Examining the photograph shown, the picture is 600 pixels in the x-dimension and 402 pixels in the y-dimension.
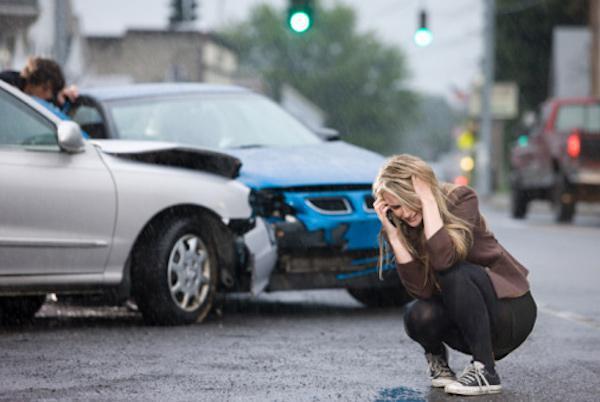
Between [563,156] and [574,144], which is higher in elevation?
[574,144]

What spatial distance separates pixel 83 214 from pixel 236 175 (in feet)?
3.69

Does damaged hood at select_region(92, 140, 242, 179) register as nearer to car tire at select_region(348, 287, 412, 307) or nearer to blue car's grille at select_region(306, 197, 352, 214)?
blue car's grille at select_region(306, 197, 352, 214)

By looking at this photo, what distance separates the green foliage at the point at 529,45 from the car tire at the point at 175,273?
153ft

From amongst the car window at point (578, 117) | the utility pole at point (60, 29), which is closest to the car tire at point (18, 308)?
the utility pole at point (60, 29)

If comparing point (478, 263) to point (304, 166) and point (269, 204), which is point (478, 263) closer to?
point (269, 204)

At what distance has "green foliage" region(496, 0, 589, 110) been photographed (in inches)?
2162

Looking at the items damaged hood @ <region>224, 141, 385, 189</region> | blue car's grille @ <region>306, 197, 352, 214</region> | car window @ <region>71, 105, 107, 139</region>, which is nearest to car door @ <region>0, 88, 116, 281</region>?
damaged hood @ <region>224, 141, 385, 189</region>

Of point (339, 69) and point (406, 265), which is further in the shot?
point (339, 69)

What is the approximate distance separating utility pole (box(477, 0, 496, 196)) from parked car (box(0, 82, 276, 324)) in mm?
31793

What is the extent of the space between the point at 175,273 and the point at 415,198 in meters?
3.15

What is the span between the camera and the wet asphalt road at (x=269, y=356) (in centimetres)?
620

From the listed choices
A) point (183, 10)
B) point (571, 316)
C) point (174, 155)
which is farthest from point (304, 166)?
point (183, 10)

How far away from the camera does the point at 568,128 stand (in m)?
23.4

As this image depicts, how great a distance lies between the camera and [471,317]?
6.01m
